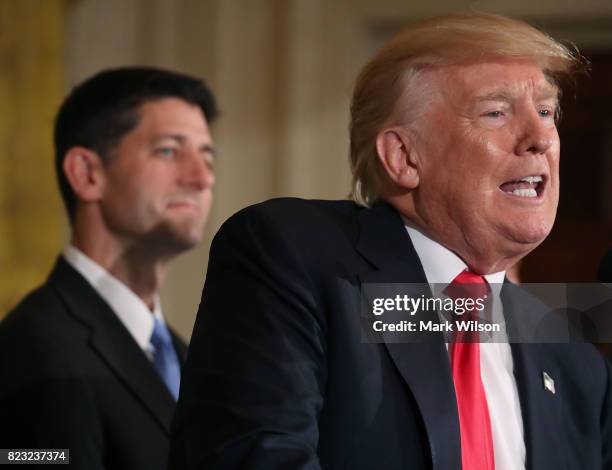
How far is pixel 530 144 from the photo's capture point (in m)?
1.22

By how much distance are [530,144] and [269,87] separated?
231 cm

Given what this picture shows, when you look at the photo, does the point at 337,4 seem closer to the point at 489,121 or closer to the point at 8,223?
the point at 8,223

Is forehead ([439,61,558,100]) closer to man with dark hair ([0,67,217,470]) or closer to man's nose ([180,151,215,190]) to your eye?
man with dark hair ([0,67,217,470])

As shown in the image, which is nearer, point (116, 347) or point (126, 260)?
point (116, 347)

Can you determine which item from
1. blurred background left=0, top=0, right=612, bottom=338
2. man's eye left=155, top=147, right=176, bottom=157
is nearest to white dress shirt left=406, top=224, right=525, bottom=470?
man's eye left=155, top=147, right=176, bottom=157

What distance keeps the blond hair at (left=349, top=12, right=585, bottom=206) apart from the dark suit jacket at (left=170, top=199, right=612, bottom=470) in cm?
14

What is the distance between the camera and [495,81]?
1258 mm

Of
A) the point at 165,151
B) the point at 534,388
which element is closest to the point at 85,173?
the point at 165,151

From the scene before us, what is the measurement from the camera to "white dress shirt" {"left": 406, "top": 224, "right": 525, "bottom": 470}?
1.18 m

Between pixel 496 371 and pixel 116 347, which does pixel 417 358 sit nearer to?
pixel 496 371

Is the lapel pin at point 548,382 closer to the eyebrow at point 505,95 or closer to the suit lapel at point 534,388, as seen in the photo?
the suit lapel at point 534,388

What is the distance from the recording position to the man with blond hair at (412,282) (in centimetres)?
110

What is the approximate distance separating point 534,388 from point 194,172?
115cm

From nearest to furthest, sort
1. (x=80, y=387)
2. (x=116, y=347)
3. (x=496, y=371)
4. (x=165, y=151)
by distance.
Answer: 1. (x=496, y=371)
2. (x=80, y=387)
3. (x=116, y=347)
4. (x=165, y=151)
